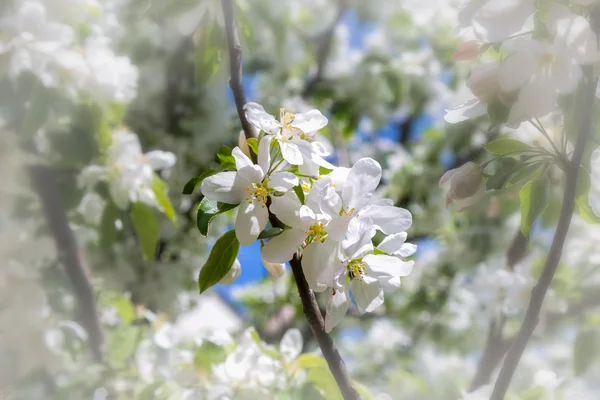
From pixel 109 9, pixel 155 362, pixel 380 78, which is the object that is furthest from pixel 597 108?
pixel 380 78

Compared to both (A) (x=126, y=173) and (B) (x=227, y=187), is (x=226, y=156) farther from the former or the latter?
(A) (x=126, y=173)

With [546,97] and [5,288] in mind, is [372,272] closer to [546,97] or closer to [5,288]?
[546,97]

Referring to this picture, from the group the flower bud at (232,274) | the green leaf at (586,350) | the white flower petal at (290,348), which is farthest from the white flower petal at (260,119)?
the green leaf at (586,350)

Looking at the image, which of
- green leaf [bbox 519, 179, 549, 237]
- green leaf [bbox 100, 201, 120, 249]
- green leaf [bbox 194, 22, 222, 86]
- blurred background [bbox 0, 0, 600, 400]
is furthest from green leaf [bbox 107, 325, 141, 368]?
green leaf [bbox 519, 179, 549, 237]

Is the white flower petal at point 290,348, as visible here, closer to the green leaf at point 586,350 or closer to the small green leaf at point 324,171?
the small green leaf at point 324,171

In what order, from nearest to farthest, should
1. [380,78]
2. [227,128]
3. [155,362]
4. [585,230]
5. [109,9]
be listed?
[155,362]
[109,9]
[585,230]
[227,128]
[380,78]

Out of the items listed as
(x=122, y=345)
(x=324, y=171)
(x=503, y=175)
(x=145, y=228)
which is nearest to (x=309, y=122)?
(x=324, y=171)

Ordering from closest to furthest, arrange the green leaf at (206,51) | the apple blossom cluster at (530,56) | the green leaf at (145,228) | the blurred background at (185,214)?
1. the apple blossom cluster at (530,56)
2. the green leaf at (206,51)
3. the blurred background at (185,214)
4. the green leaf at (145,228)
